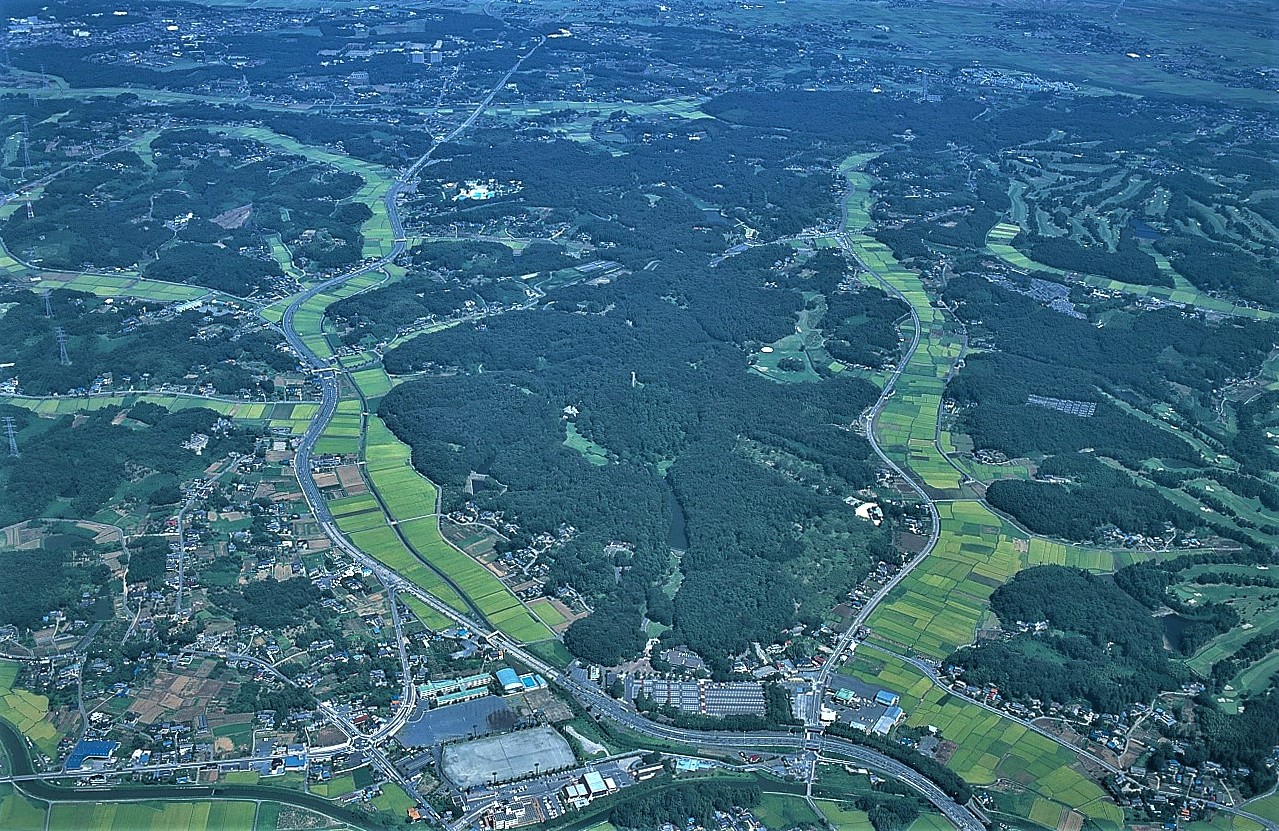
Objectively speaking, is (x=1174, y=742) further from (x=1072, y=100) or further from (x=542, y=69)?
(x=542, y=69)

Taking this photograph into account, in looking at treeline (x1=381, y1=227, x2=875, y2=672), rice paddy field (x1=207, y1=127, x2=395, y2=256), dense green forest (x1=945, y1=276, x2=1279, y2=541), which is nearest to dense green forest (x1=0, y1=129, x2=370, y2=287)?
rice paddy field (x1=207, y1=127, x2=395, y2=256)

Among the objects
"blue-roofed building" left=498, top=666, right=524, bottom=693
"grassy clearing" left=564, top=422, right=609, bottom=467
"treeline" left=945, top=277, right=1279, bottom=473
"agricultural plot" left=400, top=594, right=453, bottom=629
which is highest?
"treeline" left=945, top=277, right=1279, bottom=473

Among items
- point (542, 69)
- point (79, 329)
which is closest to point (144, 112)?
point (542, 69)

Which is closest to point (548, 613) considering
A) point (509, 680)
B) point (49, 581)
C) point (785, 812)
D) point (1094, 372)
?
point (509, 680)

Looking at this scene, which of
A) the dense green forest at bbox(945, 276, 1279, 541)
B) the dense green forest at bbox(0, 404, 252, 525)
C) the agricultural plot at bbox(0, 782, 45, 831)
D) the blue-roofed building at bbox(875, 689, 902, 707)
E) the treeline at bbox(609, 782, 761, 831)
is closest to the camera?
the agricultural plot at bbox(0, 782, 45, 831)

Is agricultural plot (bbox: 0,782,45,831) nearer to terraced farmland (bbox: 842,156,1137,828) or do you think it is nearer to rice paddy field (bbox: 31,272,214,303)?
terraced farmland (bbox: 842,156,1137,828)

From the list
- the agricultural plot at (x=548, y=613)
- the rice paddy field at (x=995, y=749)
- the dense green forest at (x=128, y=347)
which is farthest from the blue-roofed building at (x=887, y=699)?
the dense green forest at (x=128, y=347)

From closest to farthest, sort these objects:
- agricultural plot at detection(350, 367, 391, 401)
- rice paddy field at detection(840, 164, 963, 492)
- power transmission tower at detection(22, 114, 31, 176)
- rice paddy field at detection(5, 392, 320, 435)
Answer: rice paddy field at detection(840, 164, 963, 492), rice paddy field at detection(5, 392, 320, 435), agricultural plot at detection(350, 367, 391, 401), power transmission tower at detection(22, 114, 31, 176)
